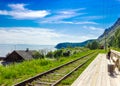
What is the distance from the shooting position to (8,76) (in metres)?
14.3

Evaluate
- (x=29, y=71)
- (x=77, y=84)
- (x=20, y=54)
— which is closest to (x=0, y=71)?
(x=29, y=71)

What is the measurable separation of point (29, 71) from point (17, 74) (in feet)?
6.30

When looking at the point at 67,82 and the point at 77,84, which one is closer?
the point at 77,84

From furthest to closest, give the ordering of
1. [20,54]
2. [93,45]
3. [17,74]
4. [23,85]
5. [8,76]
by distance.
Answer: [93,45], [20,54], [17,74], [8,76], [23,85]

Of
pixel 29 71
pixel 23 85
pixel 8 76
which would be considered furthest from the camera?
pixel 29 71

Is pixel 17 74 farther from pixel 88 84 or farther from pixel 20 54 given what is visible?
pixel 20 54

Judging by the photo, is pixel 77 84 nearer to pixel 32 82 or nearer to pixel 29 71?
pixel 32 82

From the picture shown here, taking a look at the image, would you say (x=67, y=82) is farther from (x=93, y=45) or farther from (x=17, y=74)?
(x=93, y=45)

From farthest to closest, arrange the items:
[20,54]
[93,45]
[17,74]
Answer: [93,45] → [20,54] → [17,74]

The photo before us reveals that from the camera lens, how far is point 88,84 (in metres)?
11.8

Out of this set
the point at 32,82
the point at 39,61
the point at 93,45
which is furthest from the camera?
the point at 93,45

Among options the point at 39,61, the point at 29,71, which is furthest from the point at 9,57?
the point at 29,71

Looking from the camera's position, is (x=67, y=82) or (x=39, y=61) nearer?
(x=67, y=82)

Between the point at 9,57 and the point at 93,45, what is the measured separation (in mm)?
89521
